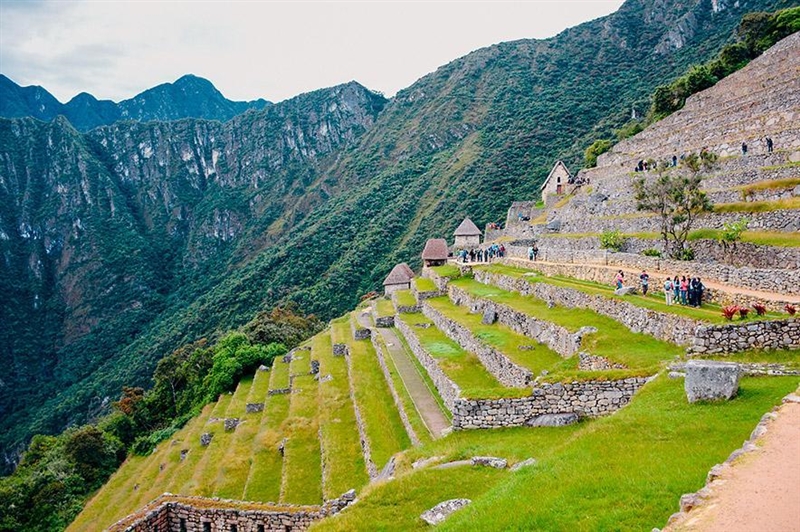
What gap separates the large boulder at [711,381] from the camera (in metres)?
8.56

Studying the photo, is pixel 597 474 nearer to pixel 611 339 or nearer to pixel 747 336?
pixel 747 336

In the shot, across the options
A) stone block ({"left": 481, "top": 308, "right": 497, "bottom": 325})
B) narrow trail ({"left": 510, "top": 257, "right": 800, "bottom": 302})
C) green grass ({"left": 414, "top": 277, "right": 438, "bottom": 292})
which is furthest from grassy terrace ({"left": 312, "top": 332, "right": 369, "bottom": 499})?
narrow trail ({"left": 510, "top": 257, "right": 800, "bottom": 302})

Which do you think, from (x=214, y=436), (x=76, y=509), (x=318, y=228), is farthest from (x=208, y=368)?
(x=318, y=228)

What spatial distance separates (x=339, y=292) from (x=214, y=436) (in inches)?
2282

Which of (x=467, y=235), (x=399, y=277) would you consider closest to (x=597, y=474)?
(x=399, y=277)

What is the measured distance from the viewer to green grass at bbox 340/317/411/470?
17.7 meters

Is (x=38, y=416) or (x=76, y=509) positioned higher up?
(x=76, y=509)

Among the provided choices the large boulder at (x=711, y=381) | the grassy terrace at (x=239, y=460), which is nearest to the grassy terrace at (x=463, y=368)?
the large boulder at (x=711, y=381)

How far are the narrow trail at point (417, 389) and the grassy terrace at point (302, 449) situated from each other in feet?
15.4

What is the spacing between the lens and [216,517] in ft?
51.6

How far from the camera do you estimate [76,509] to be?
110 ft

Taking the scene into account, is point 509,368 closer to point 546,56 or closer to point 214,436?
point 214,436

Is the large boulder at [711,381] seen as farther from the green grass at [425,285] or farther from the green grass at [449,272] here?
the green grass at [449,272]

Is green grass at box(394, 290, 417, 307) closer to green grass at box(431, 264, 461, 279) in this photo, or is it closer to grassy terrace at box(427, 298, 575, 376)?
green grass at box(431, 264, 461, 279)
